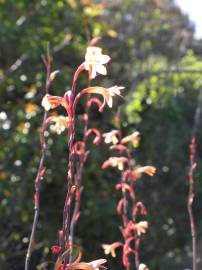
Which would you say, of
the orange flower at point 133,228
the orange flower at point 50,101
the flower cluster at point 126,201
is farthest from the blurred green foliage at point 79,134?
the orange flower at point 50,101

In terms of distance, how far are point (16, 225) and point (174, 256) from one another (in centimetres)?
128

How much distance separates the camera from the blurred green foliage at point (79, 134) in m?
4.32

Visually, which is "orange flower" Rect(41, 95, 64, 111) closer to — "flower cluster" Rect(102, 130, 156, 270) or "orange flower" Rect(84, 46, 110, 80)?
"orange flower" Rect(84, 46, 110, 80)

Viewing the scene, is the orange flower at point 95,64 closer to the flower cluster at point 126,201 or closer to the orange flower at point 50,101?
the orange flower at point 50,101

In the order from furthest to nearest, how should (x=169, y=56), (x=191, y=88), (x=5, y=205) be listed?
(x=169, y=56) < (x=191, y=88) < (x=5, y=205)

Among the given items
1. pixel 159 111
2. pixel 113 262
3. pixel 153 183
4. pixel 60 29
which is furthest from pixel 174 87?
pixel 113 262

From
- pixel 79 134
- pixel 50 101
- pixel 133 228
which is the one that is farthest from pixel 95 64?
pixel 79 134

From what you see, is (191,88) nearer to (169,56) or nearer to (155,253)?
(169,56)

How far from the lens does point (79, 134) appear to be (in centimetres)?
455

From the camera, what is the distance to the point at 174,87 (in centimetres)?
484

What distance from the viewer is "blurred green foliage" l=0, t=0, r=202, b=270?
432 centimetres

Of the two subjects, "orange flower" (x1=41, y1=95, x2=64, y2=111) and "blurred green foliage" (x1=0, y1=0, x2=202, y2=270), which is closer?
"orange flower" (x1=41, y1=95, x2=64, y2=111)

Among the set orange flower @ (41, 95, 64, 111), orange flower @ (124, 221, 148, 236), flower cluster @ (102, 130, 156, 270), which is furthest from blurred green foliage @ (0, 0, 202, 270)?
orange flower @ (41, 95, 64, 111)

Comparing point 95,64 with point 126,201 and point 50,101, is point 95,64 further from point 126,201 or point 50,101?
point 126,201
